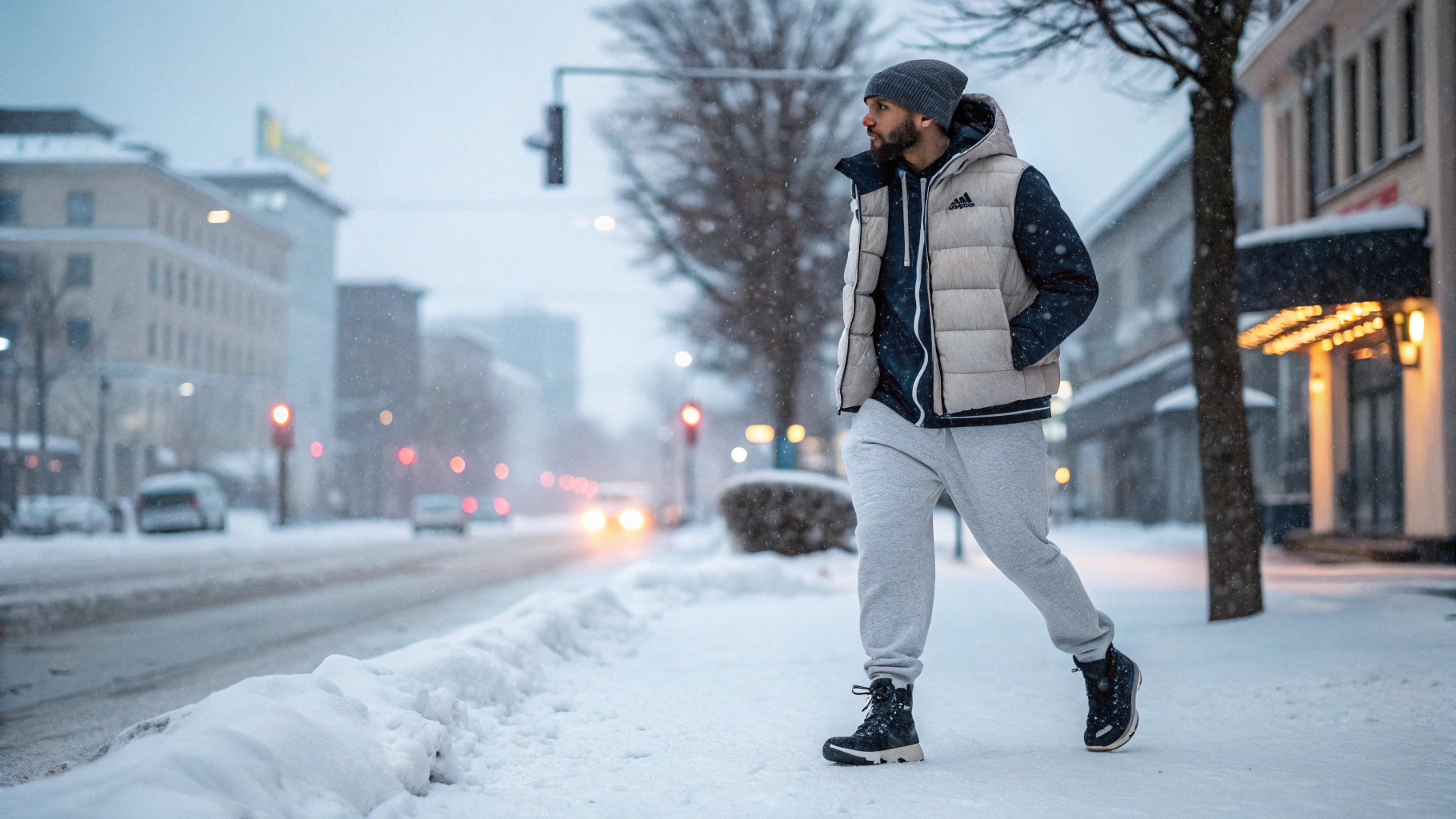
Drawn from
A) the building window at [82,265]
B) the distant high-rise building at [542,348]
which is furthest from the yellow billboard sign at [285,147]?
the distant high-rise building at [542,348]

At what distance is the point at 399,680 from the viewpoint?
12.5 feet

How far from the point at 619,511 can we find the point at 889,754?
130 feet

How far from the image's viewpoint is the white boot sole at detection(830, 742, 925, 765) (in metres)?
3.38

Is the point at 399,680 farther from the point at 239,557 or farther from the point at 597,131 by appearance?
the point at 597,131

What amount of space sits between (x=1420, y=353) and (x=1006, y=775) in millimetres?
12261

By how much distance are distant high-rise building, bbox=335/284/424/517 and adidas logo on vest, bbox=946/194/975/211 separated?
71.4m

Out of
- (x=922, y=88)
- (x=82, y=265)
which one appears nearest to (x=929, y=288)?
(x=922, y=88)

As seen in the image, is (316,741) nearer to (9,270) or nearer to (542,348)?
(9,270)

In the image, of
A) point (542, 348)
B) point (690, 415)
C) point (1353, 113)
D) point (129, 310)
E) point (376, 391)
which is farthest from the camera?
point (542, 348)

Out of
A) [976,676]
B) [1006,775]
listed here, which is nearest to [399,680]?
[1006,775]

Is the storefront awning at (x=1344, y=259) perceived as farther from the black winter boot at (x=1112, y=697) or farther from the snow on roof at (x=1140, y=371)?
the snow on roof at (x=1140, y=371)

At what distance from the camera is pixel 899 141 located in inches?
137

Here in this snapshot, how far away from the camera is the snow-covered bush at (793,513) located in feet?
46.8

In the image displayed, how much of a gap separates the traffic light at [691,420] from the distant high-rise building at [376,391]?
170 ft
